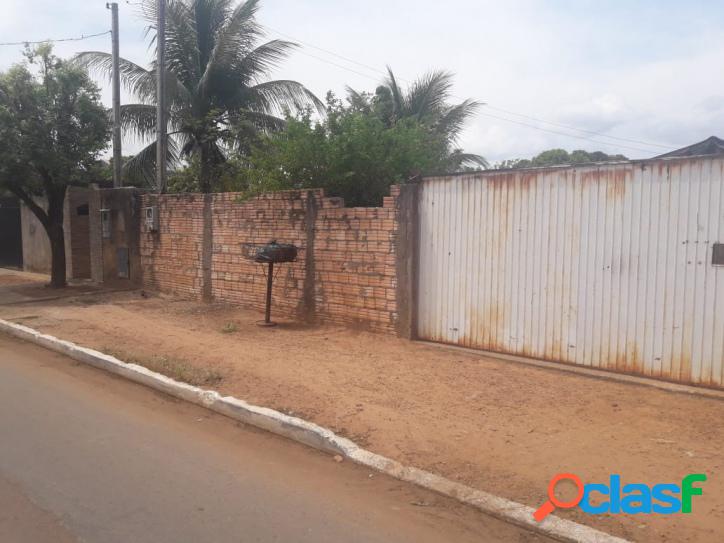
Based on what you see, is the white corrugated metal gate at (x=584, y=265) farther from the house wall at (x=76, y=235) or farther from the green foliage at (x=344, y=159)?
the house wall at (x=76, y=235)

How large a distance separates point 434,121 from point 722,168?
13321 millimetres

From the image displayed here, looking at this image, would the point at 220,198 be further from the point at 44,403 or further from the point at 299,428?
the point at 299,428

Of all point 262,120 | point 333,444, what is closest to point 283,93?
point 262,120

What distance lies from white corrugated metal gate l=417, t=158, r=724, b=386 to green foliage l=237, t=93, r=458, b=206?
2197 mm

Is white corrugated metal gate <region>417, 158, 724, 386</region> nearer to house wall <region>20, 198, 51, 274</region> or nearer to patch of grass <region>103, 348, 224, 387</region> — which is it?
patch of grass <region>103, 348, 224, 387</region>

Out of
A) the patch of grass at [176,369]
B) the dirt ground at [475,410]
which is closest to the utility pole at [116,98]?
the dirt ground at [475,410]

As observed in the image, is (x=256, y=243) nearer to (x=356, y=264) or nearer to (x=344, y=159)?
(x=344, y=159)

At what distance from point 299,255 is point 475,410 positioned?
485cm


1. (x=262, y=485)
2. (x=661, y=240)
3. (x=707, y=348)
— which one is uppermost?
(x=661, y=240)

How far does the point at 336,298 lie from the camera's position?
9.19 m

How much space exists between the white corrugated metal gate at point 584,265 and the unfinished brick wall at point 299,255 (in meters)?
0.72

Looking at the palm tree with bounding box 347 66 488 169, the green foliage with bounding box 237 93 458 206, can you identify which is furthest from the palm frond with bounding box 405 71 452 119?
the green foliage with bounding box 237 93 458 206

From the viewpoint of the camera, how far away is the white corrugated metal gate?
5.87 metres

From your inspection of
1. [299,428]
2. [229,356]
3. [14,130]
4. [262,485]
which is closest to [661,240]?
[299,428]
